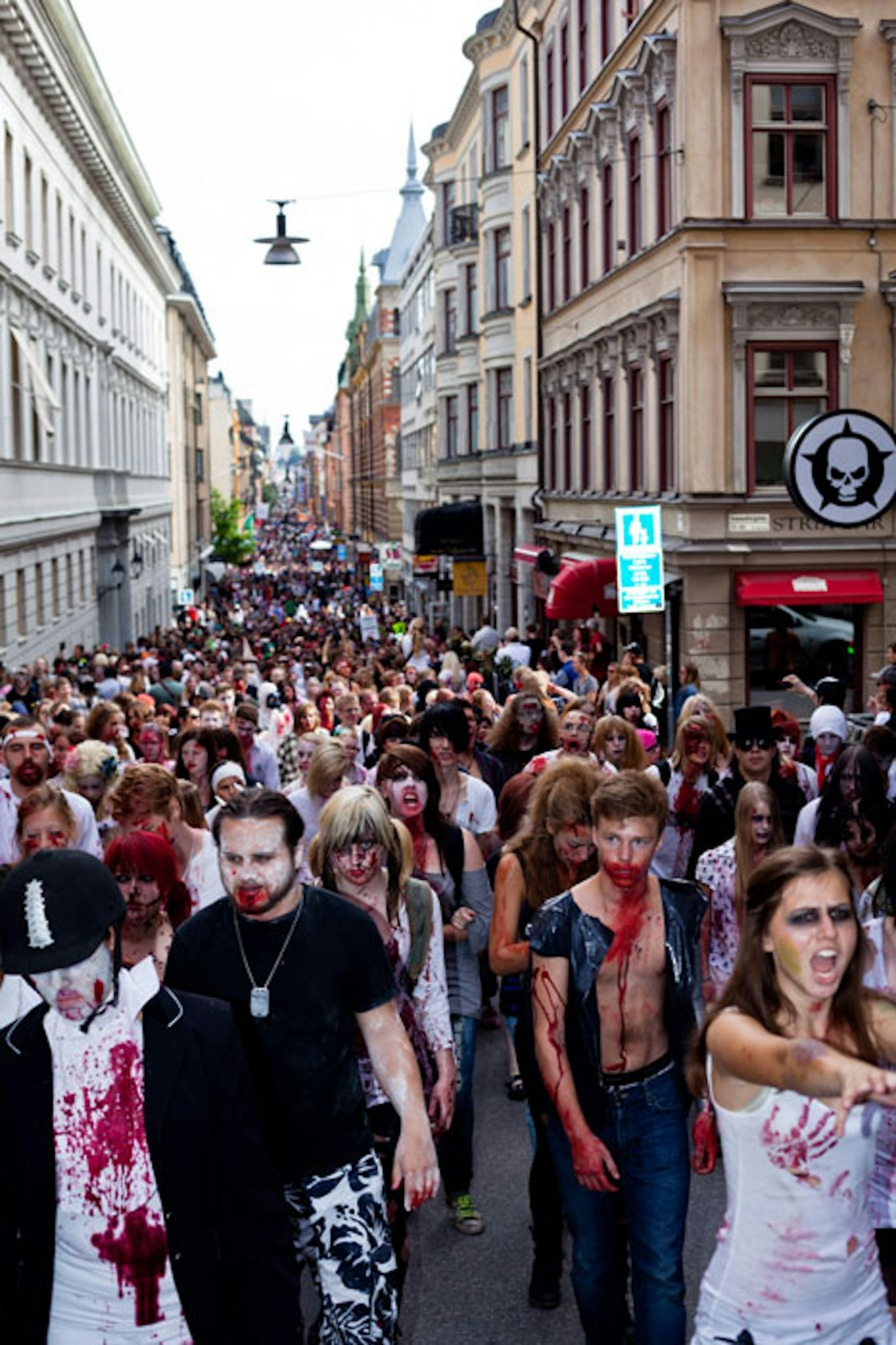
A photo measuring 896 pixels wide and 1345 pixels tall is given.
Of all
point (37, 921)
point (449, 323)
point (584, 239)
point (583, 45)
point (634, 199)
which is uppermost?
point (583, 45)

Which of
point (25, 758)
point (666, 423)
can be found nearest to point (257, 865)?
point (25, 758)

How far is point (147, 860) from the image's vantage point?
5.38m

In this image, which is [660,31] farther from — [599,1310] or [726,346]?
[599,1310]

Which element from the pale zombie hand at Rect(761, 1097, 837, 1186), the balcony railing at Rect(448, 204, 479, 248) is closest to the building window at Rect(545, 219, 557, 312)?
the balcony railing at Rect(448, 204, 479, 248)

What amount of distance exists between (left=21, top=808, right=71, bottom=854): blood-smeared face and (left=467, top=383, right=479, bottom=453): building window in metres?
38.9

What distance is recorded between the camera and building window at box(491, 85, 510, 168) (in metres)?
38.9

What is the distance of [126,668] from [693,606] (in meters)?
8.29

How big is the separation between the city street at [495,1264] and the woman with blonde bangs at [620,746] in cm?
232

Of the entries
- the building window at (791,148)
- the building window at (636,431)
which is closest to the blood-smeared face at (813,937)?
the building window at (791,148)

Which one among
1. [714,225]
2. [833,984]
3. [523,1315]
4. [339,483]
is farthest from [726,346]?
[339,483]

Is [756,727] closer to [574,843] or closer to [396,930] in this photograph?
[574,843]

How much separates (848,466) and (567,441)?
19.9 metres

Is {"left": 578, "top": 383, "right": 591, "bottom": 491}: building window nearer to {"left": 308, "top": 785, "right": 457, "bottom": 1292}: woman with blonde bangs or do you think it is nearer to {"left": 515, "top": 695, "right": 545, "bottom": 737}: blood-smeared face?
{"left": 515, "top": 695, "right": 545, "bottom": 737}: blood-smeared face

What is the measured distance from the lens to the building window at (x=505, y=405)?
133 ft
